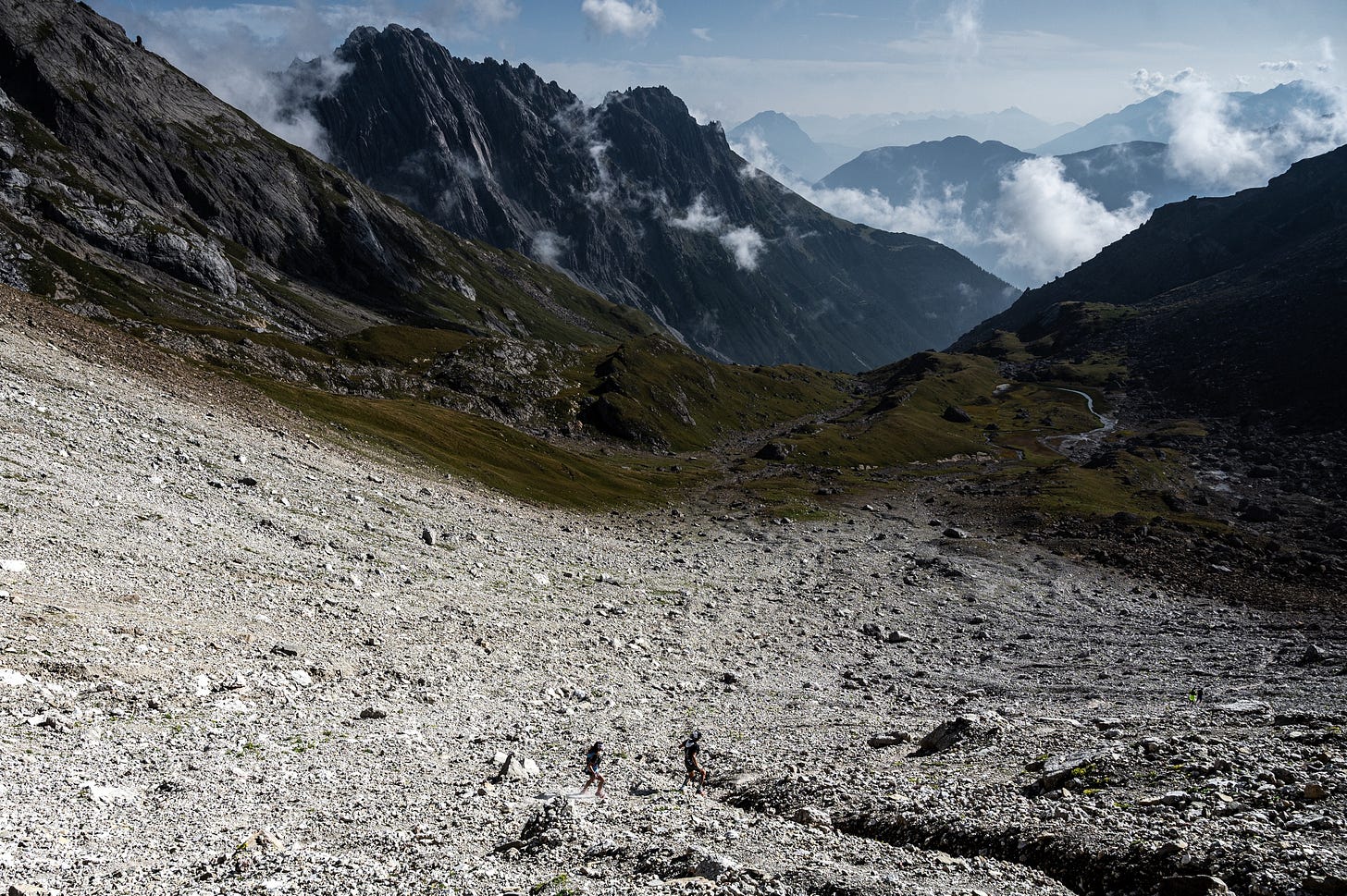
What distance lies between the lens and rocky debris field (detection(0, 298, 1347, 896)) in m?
15.5

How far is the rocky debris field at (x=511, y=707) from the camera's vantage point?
15.5m

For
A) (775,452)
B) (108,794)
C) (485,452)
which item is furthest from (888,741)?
(775,452)

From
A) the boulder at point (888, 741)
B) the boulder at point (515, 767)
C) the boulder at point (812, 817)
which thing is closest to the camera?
the boulder at point (812, 817)

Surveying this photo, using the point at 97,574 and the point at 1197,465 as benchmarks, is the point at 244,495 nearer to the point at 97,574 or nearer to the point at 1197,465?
the point at 97,574

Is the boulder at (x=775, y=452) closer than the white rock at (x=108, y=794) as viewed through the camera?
No

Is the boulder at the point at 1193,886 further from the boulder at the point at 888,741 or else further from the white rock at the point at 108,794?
the white rock at the point at 108,794

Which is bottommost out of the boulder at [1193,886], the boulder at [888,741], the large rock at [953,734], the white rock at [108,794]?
the white rock at [108,794]

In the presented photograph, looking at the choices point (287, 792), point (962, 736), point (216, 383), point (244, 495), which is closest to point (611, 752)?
point (287, 792)

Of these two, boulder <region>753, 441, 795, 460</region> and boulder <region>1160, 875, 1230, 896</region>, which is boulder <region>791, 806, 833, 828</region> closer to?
boulder <region>1160, 875, 1230, 896</region>

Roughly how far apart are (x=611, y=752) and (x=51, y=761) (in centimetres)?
1513

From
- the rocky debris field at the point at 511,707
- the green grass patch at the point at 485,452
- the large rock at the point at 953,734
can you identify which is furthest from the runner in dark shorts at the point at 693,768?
the green grass patch at the point at 485,452

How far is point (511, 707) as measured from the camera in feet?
93.5

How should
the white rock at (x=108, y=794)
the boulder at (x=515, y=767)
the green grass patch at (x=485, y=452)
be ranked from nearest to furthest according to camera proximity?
the white rock at (x=108, y=794) → the boulder at (x=515, y=767) → the green grass patch at (x=485, y=452)

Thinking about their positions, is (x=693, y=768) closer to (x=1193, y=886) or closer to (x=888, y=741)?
(x=888, y=741)
